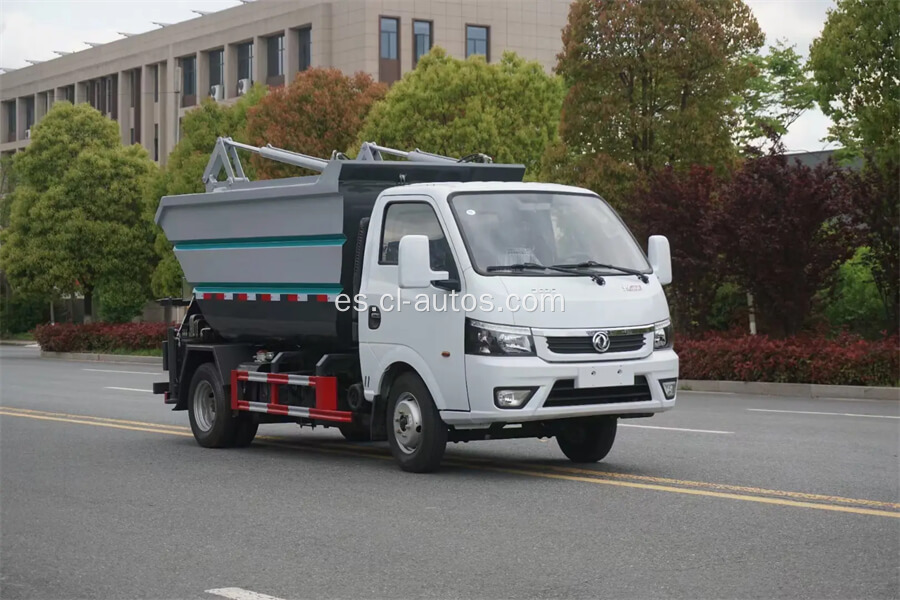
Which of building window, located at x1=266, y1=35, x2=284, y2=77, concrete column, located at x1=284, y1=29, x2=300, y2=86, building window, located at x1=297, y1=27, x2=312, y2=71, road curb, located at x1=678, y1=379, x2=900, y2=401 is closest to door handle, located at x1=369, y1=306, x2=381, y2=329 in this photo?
road curb, located at x1=678, y1=379, x2=900, y2=401

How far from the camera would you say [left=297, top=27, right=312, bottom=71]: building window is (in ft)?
211

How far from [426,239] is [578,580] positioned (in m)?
4.19

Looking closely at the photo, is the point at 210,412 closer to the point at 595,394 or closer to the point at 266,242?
the point at 266,242

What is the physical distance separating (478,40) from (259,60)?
10.7 metres

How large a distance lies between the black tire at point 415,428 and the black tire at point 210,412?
8.75 feet

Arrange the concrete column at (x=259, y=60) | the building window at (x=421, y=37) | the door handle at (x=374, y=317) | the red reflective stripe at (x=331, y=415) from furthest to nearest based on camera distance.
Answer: the concrete column at (x=259, y=60) < the building window at (x=421, y=37) < the red reflective stripe at (x=331, y=415) < the door handle at (x=374, y=317)

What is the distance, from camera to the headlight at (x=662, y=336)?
11.1 m

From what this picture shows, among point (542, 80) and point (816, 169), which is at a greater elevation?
point (542, 80)

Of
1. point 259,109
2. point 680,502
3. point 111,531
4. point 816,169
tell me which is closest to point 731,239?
point 816,169

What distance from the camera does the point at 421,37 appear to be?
6278cm

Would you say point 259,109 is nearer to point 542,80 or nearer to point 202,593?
point 542,80

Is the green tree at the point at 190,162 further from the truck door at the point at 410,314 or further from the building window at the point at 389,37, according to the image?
the truck door at the point at 410,314

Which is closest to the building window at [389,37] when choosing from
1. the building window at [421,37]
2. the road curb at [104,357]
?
the building window at [421,37]

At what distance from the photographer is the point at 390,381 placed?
11.4m
